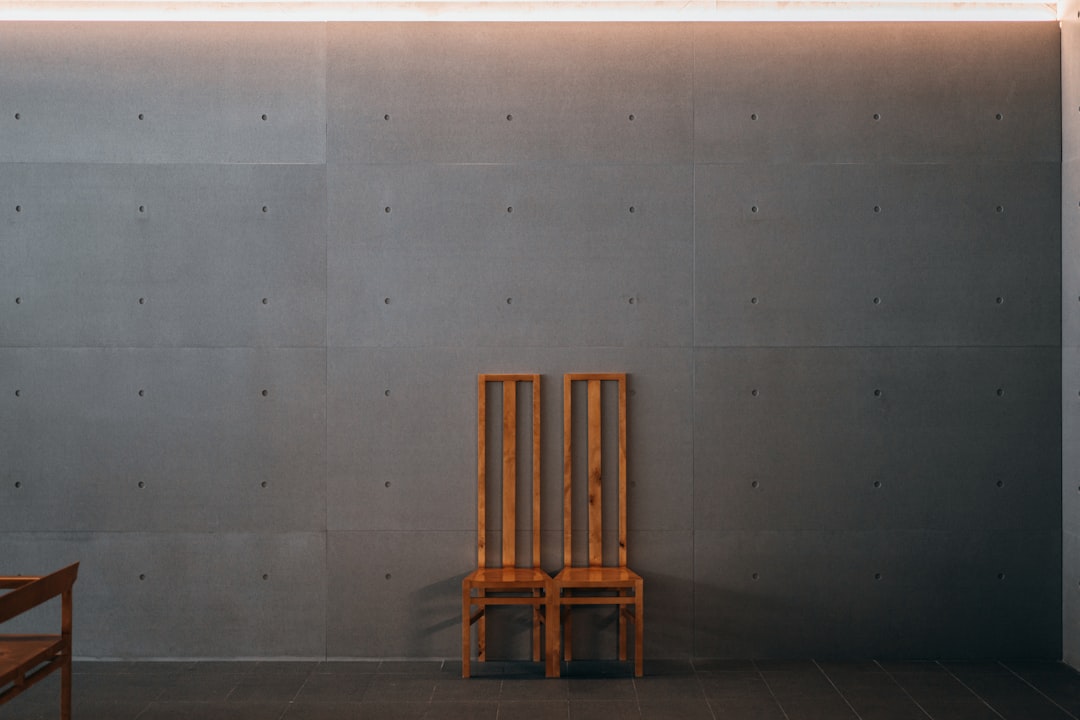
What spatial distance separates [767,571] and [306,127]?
3.20 meters

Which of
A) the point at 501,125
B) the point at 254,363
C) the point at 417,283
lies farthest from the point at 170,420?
the point at 501,125

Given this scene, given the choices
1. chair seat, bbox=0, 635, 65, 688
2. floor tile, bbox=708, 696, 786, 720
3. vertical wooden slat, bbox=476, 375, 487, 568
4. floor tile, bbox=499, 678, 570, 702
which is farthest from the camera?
vertical wooden slat, bbox=476, 375, 487, 568

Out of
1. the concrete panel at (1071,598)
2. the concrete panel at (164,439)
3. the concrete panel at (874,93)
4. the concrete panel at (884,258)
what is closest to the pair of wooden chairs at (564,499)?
the concrete panel at (884,258)

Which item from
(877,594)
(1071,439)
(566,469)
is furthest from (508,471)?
(1071,439)

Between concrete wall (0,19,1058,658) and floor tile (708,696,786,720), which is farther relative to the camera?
concrete wall (0,19,1058,658)

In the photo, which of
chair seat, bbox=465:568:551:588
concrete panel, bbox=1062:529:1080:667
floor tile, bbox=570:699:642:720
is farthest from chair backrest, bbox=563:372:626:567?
concrete panel, bbox=1062:529:1080:667

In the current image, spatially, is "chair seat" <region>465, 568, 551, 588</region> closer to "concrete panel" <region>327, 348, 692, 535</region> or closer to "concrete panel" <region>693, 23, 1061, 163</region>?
"concrete panel" <region>327, 348, 692, 535</region>

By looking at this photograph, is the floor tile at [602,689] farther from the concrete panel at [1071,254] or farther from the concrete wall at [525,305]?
the concrete panel at [1071,254]

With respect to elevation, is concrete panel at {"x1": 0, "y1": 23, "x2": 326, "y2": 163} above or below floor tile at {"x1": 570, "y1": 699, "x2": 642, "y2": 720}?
above

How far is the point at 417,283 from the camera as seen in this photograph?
14.6 ft

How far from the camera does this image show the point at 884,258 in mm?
4469

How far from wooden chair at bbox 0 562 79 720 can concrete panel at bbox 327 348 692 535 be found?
1.39m

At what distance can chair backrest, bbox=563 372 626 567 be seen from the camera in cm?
443
